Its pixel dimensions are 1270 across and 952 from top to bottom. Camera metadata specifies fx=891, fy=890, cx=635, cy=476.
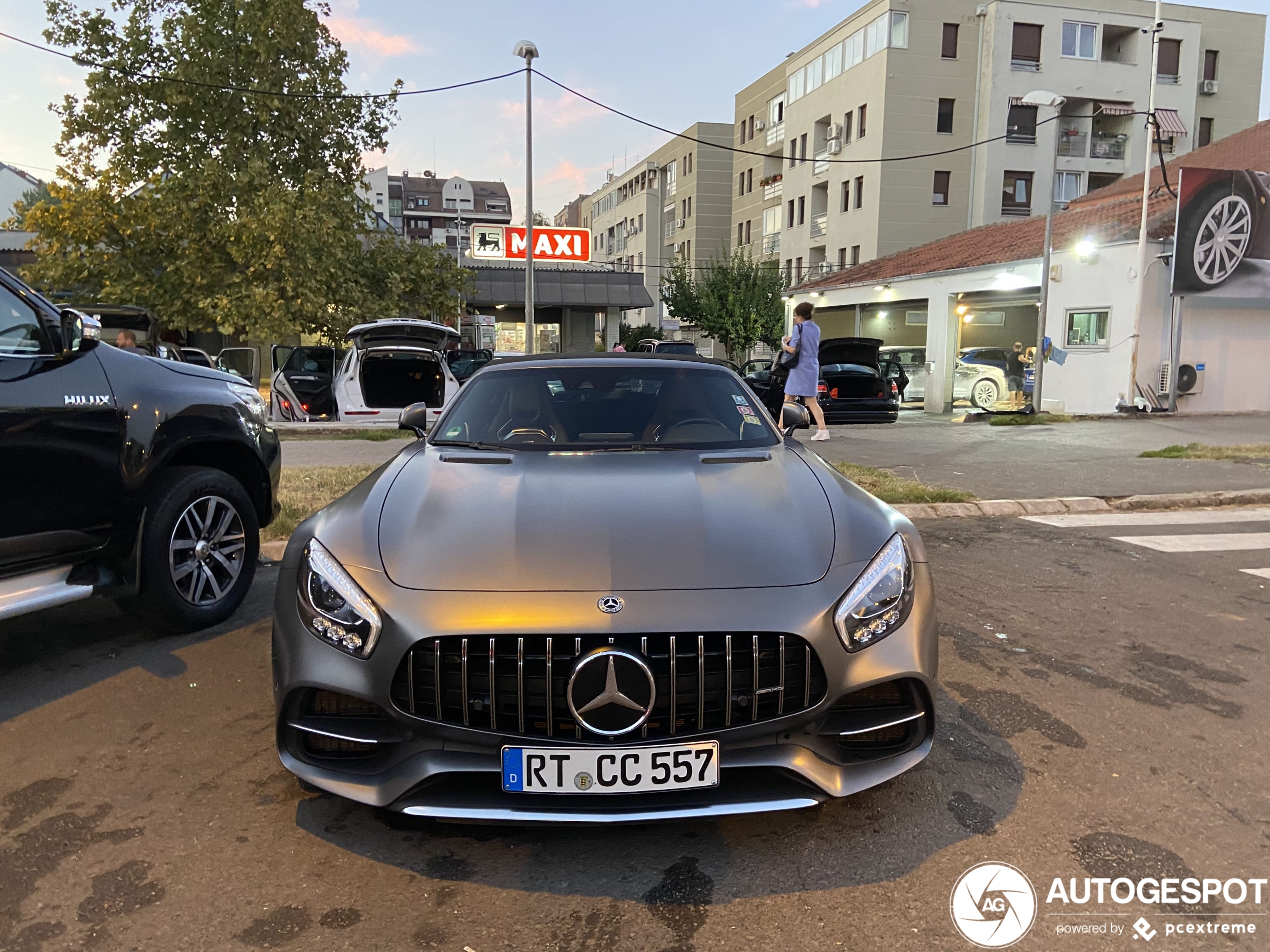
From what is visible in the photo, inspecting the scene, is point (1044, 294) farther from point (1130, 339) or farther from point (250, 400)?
point (250, 400)

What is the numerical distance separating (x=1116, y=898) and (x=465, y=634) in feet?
5.85

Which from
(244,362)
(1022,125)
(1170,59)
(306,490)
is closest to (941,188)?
(1022,125)

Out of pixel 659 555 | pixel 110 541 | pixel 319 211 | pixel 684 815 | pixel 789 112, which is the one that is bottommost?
pixel 684 815

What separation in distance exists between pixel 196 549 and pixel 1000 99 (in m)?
39.8

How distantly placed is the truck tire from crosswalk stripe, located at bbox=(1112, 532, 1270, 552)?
5959mm

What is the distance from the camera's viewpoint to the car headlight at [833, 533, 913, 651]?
2.35 metres

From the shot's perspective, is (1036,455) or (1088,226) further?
(1088,226)

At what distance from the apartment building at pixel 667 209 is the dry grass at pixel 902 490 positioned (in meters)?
37.7

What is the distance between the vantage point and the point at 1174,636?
172 inches

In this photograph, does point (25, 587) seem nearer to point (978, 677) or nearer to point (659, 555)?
point (659, 555)

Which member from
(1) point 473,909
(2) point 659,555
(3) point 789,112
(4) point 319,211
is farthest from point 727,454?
(3) point 789,112

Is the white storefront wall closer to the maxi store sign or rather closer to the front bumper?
the maxi store sign

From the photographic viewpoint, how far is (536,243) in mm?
27031

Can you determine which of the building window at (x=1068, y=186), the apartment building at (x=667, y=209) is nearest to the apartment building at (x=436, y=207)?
the apartment building at (x=667, y=209)
